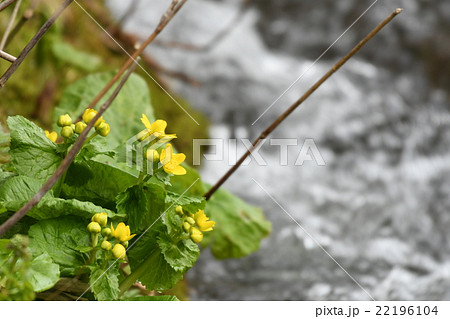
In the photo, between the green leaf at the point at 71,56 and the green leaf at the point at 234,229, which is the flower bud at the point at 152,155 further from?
the green leaf at the point at 71,56

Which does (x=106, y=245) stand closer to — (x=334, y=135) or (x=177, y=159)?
(x=177, y=159)

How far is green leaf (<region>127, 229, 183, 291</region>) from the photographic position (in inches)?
27.3

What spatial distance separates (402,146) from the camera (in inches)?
128

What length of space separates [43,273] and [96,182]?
175mm

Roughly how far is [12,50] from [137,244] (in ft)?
4.38

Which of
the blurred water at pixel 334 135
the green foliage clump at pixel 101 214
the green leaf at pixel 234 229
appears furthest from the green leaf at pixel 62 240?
the blurred water at pixel 334 135

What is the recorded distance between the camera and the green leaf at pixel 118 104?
3.42 ft

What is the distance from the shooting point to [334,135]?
3.29 meters

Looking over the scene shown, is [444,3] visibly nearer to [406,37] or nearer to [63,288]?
[406,37]

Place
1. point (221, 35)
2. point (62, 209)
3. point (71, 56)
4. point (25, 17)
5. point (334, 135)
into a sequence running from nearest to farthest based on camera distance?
point (62, 209)
point (25, 17)
point (71, 56)
point (334, 135)
point (221, 35)

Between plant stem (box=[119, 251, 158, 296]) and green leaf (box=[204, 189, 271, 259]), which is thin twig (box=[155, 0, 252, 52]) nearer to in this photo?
green leaf (box=[204, 189, 271, 259])

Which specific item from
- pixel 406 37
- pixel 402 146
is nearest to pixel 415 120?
pixel 402 146

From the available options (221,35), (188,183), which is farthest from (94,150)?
(221,35)

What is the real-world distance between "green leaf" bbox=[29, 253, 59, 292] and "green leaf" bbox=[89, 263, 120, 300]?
0.05 m
